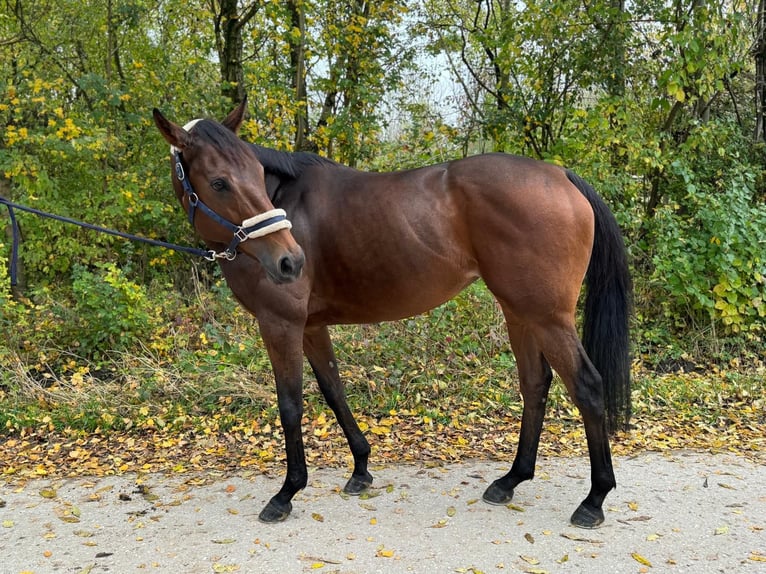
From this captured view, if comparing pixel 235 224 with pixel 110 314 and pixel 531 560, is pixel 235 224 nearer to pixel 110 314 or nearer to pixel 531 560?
pixel 531 560

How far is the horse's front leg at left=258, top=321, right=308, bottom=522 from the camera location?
307 centimetres

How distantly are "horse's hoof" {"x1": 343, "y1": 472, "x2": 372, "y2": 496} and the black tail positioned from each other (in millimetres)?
1474

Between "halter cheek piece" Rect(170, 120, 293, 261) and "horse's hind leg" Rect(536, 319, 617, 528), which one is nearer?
"halter cheek piece" Rect(170, 120, 293, 261)

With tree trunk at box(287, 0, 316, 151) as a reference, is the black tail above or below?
below

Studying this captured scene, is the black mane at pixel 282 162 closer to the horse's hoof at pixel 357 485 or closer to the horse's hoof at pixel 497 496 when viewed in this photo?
the horse's hoof at pixel 357 485

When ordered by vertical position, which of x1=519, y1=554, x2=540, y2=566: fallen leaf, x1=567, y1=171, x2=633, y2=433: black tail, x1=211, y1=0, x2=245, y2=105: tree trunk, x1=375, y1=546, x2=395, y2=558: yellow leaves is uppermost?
x1=211, y1=0, x2=245, y2=105: tree trunk

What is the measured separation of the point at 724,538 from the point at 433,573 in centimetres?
150

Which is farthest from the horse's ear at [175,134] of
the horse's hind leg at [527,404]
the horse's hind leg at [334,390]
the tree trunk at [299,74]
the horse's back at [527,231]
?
the tree trunk at [299,74]

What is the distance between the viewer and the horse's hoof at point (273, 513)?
3164 millimetres

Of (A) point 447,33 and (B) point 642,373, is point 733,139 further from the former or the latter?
(A) point 447,33

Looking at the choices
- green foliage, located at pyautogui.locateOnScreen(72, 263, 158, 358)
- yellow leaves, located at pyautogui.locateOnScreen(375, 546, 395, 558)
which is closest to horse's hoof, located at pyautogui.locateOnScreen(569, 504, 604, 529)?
yellow leaves, located at pyautogui.locateOnScreen(375, 546, 395, 558)

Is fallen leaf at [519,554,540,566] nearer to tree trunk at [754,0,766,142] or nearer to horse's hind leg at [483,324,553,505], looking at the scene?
horse's hind leg at [483,324,553,505]

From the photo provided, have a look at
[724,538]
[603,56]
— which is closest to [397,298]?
[724,538]

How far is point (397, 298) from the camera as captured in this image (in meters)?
3.21
